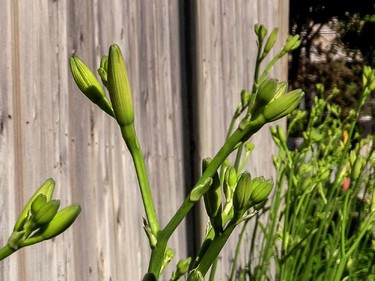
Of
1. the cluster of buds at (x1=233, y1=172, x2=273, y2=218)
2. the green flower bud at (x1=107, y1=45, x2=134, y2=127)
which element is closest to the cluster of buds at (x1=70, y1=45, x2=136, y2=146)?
the green flower bud at (x1=107, y1=45, x2=134, y2=127)

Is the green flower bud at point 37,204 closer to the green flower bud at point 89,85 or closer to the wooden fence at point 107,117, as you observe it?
the green flower bud at point 89,85

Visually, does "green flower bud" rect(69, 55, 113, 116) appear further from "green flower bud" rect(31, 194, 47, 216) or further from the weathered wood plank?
the weathered wood plank

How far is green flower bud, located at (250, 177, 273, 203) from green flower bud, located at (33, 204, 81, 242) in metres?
0.15

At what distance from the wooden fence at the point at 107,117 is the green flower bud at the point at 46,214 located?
1219 millimetres

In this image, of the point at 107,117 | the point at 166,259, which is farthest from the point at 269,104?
the point at 107,117

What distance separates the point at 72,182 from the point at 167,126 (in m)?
0.71

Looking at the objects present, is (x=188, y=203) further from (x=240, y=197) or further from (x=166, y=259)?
(x=166, y=259)

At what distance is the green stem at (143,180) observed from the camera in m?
0.71

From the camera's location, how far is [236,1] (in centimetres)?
357

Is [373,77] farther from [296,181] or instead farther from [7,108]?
[7,108]

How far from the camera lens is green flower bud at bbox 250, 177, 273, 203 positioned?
29.8 inches

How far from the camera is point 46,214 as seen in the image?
0.71m

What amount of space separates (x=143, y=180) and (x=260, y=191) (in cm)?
11

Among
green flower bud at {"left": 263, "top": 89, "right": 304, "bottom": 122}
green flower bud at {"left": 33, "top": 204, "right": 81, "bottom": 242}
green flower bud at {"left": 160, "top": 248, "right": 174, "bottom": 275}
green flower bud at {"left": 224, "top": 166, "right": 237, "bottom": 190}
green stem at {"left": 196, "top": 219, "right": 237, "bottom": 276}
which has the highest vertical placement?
green flower bud at {"left": 263, "top": 89, "right": 304, "bottom": 122}
